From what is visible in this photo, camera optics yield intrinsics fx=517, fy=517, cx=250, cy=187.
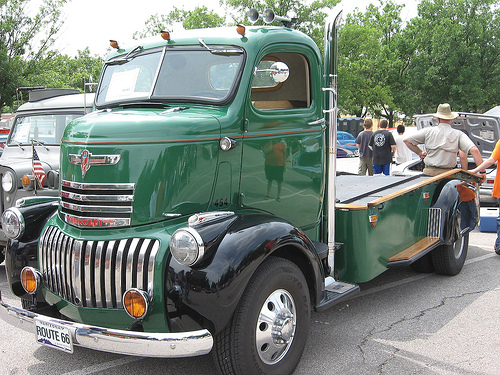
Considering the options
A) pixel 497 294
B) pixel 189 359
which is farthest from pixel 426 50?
pixel 189 359

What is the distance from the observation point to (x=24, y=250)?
3754mm

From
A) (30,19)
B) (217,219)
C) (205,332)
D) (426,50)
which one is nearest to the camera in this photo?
(205,332)

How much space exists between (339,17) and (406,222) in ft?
7.19

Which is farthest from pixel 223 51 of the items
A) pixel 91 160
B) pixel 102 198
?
pixel 102 198

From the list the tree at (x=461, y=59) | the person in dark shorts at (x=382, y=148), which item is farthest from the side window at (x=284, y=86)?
the tree at (x=461, y=59)

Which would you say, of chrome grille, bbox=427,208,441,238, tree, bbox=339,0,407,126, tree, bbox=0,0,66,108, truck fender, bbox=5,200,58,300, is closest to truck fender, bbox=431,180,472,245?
chrome grille, bbox=427,208,441,238

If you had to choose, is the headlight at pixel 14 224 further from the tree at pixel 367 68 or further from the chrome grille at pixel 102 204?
the tree at pixel 367 68

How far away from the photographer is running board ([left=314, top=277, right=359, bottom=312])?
3833 millimetres

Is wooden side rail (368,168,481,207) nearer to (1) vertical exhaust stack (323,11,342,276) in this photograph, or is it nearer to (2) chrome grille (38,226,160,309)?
(1) vertical exhaust stack (323,11,342,276)

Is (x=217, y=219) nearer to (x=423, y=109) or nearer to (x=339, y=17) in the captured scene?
(x=339, y=17)

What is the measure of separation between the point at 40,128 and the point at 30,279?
4570mm

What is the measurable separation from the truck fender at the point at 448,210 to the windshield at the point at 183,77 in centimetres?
307

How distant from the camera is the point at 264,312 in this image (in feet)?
10.8

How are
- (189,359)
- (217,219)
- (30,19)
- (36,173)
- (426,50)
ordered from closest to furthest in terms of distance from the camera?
(217,219)
(189,359)
(36,173)
(30,19)
(426,50)
